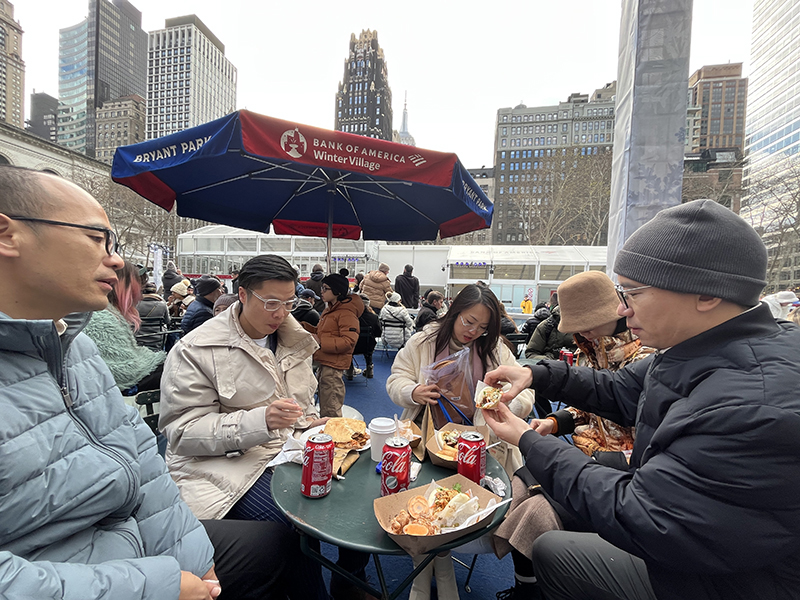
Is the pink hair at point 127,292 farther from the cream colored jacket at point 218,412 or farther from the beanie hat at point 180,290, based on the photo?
the beanie hat at point 180,290

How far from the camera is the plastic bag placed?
239 centimetres

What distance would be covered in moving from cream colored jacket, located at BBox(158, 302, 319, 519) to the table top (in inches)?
9.7

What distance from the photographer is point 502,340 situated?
2.69 metres

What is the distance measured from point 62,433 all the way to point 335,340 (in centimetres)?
323

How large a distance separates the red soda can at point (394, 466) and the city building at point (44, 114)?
133963 mm

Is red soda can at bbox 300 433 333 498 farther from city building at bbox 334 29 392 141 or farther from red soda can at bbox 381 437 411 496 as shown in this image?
city building at bbox 334 29 392 141

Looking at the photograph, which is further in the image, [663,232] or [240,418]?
[240,418]

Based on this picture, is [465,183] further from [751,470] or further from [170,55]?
[170,55]

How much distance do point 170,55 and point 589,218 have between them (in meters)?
116

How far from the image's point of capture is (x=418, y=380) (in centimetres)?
261

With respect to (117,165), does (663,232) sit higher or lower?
lower

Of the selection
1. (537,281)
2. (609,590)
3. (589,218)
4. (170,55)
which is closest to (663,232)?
(609,590)

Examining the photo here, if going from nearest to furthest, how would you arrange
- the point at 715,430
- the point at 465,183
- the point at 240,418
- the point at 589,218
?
1. the point at 715,430
2. the point at 240,418
3. the point at 465,183
4. the point at 589,218

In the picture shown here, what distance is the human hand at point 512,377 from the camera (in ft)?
6.35
